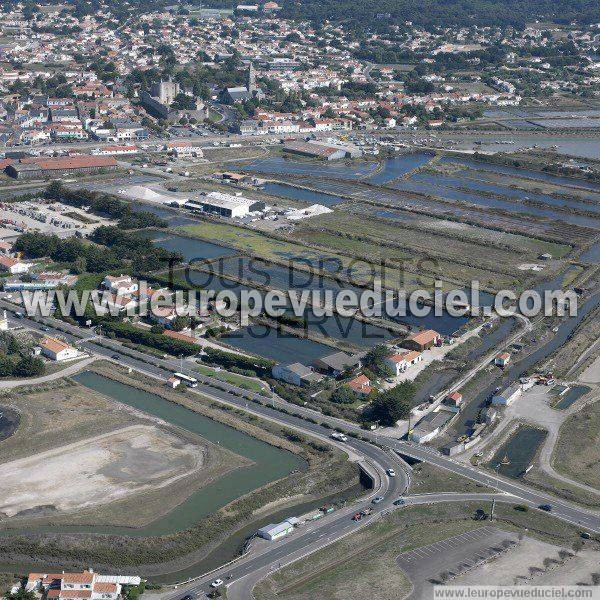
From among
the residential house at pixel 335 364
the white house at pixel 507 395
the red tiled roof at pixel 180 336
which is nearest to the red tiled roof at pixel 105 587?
the residential house at pixel 335 364

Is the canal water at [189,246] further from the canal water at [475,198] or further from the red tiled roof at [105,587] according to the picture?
the red tiled roof at [105,587]

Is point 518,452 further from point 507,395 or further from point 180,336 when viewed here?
point 180,336

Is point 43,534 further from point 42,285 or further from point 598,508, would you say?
point 42,285

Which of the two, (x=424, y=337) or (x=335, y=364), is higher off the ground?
(x=424, y=337)

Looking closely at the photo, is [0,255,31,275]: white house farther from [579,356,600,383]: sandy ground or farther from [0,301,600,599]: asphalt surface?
[579,356,600,383]: sandy ground


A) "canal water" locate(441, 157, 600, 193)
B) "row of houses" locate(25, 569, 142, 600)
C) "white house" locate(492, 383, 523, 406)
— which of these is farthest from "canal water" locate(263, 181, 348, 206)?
"row of houses" locate(25, 569, 142, 600)

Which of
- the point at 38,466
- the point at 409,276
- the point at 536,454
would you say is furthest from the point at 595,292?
the point at 38,466

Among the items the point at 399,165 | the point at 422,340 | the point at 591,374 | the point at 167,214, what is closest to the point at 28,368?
the point at 422,340
